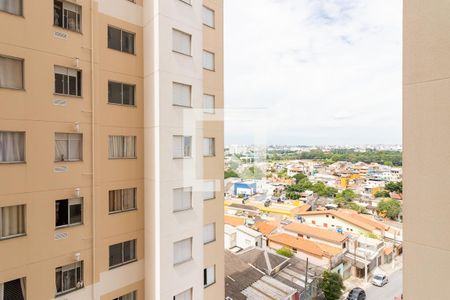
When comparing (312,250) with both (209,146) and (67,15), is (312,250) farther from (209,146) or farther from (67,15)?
(67,15)

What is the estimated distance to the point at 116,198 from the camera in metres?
2.50

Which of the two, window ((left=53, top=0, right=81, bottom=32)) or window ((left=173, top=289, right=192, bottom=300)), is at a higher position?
window ((left=53, top=0, right=81, bottom=32))

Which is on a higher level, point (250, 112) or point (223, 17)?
point (223, 17)

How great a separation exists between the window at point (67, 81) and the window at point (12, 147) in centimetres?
46

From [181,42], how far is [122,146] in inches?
49.9

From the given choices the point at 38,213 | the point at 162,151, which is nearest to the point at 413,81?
the point at 162,151

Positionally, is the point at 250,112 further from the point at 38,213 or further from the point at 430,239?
the point at 430,239

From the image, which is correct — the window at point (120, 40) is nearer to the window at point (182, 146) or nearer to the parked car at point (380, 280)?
the window at point (182, 146)

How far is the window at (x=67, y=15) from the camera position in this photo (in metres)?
2.13

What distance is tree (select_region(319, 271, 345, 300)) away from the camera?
22.4 feet

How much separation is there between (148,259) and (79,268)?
2.05 ft

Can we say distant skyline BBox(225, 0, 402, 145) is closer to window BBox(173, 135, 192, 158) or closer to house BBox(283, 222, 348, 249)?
window BBox(173, 135, 192, 158)

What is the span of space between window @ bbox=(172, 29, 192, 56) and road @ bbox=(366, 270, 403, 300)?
27.6 feet

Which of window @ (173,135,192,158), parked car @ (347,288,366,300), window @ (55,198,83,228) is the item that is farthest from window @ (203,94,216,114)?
parked car @ (347,288,366,300)
